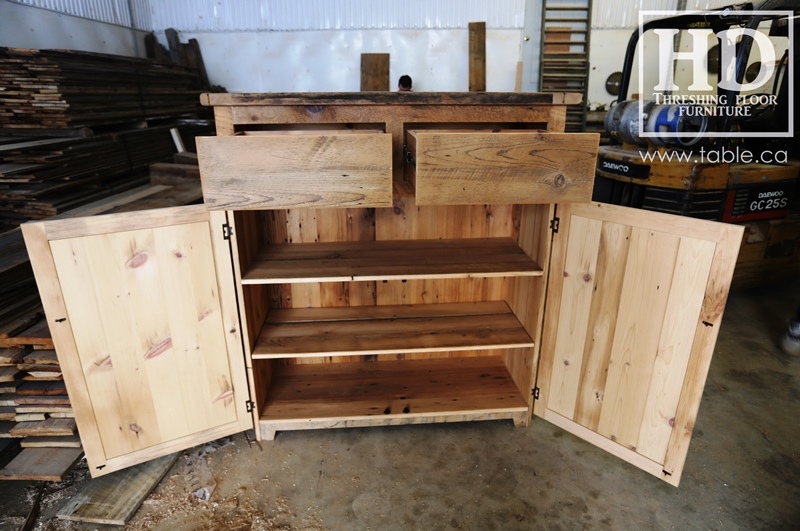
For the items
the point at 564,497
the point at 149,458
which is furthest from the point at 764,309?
the point at 149,458

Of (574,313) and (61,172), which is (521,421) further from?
(61,172)

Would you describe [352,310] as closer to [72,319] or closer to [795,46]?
[72,319]

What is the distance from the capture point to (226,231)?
1709 mm

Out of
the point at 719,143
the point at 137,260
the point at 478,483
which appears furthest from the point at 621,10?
the point at 137,260

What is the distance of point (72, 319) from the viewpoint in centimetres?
162

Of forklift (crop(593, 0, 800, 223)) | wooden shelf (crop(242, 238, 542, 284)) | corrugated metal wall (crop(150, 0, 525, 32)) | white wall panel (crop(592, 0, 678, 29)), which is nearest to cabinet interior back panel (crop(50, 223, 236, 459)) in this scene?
wooden shelf (crop(242, 238, 542, 284))

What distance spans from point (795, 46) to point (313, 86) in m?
4.54

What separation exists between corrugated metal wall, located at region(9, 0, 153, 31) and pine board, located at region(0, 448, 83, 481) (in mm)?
3566

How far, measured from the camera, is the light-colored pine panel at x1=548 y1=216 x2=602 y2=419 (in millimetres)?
1831

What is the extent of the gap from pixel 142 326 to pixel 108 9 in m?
4.69

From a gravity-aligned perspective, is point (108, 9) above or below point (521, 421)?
above

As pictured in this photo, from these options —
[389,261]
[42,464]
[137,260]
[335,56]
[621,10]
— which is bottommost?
[42,464]

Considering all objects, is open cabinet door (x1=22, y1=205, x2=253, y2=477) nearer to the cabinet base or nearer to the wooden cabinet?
the wooden cabinet

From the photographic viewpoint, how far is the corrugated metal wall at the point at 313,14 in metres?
5.39
